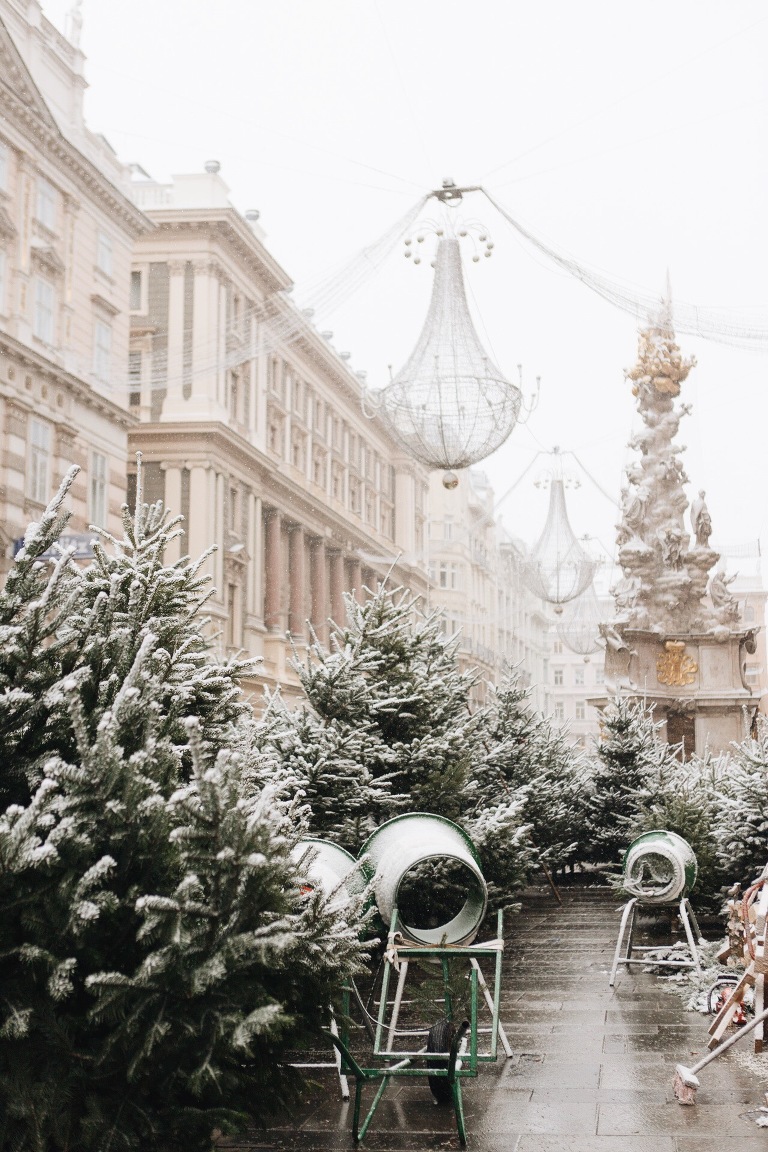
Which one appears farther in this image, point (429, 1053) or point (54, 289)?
point (54, 289)

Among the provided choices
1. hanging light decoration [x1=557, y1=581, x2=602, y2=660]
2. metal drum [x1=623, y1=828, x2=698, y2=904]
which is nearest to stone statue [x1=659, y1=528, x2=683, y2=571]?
hanging light decoration [x1=557, y1=581, x2=602, y2=660]

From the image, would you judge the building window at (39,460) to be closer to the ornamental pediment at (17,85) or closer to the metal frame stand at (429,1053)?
the ornamental pediment at (17,85)

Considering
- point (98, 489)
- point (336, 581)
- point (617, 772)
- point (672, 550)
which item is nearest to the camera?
point (617, 772)

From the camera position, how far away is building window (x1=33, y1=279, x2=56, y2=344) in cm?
2989

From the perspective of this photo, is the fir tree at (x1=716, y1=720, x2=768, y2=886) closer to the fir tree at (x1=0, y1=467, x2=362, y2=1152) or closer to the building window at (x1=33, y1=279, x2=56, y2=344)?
the fir tree at (x1=0, y1=467, x2=362, y2=1152)

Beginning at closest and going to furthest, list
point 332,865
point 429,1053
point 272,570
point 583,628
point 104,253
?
point 429,1053 → point 332,865 → point 104,253 → point 583,628 → point 272,570

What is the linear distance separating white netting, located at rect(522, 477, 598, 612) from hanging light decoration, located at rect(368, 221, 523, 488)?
16.4 m

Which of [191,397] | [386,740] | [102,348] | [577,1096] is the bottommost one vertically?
[577,1096]

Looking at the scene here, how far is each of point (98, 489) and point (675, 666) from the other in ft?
50.8

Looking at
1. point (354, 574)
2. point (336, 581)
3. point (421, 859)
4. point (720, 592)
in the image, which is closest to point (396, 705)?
point (421, 859)

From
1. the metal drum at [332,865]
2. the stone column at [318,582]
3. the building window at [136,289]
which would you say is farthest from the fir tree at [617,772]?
the stone column at [318,582]

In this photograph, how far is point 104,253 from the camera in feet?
112

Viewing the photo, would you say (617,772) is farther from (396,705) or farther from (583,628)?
(583,628)

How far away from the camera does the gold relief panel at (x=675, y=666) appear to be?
29391 mm
